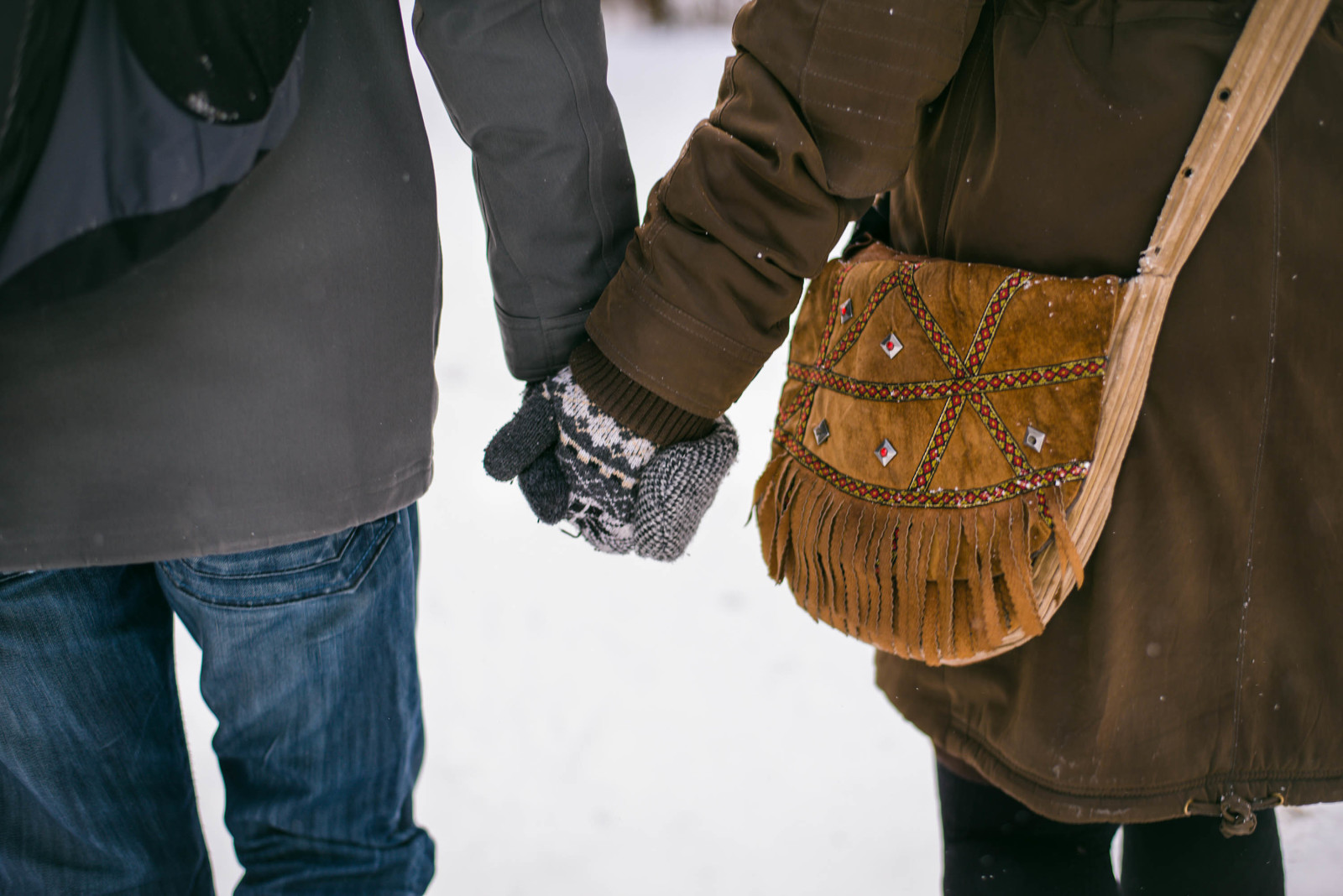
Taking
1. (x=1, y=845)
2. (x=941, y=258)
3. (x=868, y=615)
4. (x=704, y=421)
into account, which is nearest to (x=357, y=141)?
(x=704, y=421)

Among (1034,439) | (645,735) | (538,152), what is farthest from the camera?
(645,735)

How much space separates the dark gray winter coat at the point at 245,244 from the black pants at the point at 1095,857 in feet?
2.40

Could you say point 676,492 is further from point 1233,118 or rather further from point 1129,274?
point 1233,118

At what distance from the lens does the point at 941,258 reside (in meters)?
0.84

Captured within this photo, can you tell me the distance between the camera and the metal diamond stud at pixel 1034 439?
764 mm

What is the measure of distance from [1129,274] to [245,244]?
762 mm

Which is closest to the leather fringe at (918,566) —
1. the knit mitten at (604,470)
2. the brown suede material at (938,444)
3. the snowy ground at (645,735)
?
the brown suede material at (938,444)

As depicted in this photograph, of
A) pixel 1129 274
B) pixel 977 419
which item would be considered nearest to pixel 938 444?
pixel 977 419

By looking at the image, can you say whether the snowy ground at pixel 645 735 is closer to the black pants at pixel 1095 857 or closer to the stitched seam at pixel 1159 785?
the black pants at pixel 1095 857

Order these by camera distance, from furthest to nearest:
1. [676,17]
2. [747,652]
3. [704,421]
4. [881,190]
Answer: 1. [676,17]
2. [747,652]
3. [704,421]
4. [881,190]

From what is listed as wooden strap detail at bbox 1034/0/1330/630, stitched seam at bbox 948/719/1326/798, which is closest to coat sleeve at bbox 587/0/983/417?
wooden strap detail at bbox 1034/0/1330/630

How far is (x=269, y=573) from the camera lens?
2.75 feet

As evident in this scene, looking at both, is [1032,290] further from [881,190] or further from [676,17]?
[676,17]

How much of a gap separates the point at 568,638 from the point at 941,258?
4.33ft
